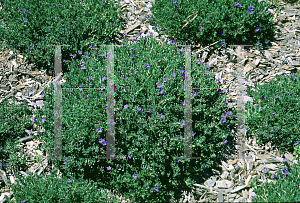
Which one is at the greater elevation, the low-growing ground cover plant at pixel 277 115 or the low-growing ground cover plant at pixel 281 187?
the low-growing ground cover plant at pixel 277 115

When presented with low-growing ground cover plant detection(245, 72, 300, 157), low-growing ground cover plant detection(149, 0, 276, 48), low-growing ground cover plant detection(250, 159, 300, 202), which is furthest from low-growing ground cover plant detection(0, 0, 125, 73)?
low-growing ground cover plant detection(250, 159, 300, 202)

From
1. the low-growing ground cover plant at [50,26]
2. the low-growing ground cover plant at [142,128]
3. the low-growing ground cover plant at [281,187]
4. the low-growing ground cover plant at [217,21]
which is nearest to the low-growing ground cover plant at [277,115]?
the low-growing ground cover plant at [281,187]

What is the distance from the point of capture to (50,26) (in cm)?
542

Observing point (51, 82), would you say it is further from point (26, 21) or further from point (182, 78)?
point (182, 78)

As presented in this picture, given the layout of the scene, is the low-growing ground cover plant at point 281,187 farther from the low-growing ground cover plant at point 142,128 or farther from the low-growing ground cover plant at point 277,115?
the low-growing ground cover plant at point 142,128

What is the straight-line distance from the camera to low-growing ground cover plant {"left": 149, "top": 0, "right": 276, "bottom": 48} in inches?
215

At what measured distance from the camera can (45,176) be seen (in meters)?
4.67

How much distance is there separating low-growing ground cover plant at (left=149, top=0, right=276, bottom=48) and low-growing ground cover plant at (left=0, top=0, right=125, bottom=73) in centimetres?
111

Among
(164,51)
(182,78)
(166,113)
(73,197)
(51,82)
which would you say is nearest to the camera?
(73,197)

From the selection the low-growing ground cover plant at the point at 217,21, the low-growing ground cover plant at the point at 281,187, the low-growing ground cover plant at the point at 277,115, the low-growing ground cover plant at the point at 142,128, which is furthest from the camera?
the low-growing ground cover plant at the point at 217,21

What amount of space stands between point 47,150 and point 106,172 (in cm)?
92

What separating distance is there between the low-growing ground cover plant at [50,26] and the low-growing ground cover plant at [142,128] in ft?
3.26

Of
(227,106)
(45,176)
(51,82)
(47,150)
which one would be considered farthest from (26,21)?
(227,106)

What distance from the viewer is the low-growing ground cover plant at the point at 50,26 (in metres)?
5.35
